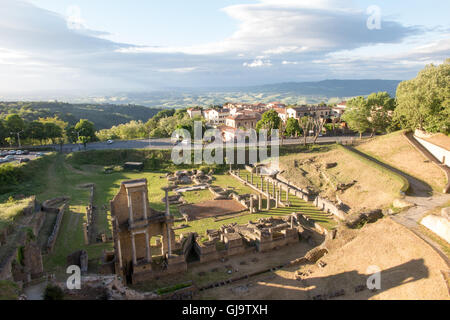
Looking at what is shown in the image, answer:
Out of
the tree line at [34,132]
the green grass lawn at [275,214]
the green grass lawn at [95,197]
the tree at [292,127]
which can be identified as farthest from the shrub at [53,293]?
the tree at [292,127]

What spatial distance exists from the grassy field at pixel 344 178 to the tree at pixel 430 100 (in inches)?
393

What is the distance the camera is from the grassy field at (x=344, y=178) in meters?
29.8

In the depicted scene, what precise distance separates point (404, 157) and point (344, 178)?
8.81 meters

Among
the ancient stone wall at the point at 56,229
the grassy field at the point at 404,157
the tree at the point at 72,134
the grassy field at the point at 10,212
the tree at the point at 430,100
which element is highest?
the tree at the point at 430,100

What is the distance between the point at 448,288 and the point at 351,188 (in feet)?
67.2

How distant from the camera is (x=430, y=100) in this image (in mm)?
37188

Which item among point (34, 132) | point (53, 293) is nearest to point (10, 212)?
point (53, 293)

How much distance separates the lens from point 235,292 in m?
17.2

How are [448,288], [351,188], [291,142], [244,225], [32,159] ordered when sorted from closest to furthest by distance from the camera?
[448,288]
[244,225]
[351,188]
[32,159]
[291,142]

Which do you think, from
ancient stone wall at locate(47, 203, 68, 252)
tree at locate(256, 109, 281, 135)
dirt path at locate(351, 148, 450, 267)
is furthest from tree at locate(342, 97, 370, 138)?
ancient stone wall at locate(47, 203, 68, 252)

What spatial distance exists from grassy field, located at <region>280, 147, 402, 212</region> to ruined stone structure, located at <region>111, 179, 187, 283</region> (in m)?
17.8

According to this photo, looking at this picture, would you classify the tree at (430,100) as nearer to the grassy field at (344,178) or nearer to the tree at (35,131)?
the grassy field at (344,178)
